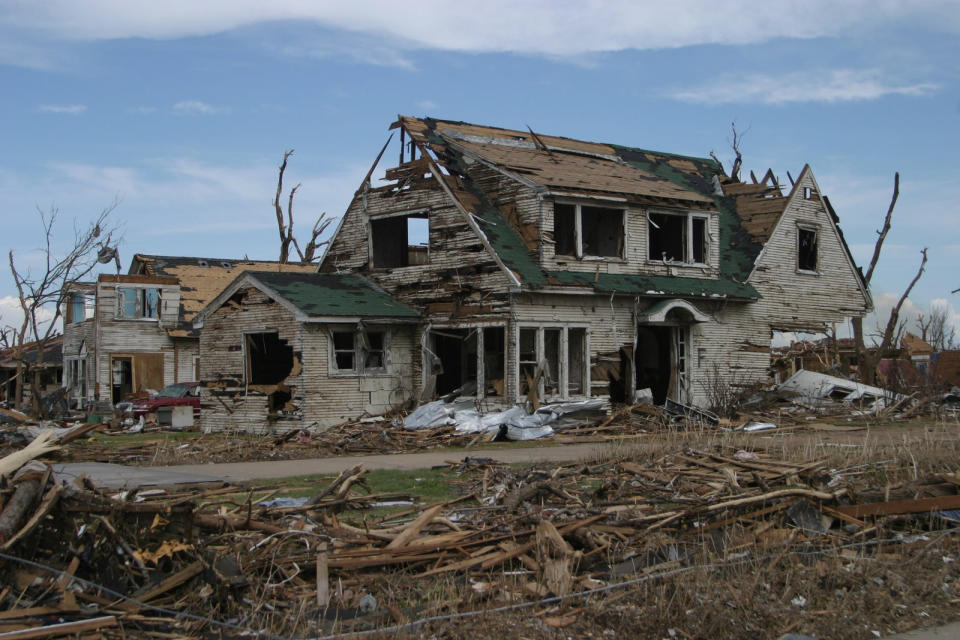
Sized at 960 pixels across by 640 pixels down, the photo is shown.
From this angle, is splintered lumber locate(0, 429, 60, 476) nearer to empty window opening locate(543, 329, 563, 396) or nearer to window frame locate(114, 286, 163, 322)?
empty window opening locate(543, 329, 563, 396)

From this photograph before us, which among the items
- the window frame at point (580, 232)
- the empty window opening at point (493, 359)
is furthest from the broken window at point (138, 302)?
the window frame at point (580, 232)

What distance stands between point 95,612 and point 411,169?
826 inches

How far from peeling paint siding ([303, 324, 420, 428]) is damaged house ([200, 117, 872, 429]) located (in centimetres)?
5

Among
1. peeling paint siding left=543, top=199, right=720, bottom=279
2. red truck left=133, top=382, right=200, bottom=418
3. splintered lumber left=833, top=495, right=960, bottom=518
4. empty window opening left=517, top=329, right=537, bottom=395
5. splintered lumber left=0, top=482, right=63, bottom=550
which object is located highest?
Result: peeling paint siding left=543, top=199, right=720, bottom=279

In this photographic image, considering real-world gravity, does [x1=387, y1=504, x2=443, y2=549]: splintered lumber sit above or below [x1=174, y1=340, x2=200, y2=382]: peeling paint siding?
below

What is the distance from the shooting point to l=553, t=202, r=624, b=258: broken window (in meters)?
26.0

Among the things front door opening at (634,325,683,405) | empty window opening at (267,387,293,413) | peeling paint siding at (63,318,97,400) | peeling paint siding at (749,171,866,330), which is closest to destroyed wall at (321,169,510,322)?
empty window opening at (267,387,293,413)

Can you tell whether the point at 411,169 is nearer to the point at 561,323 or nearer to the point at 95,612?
the point at 561,323

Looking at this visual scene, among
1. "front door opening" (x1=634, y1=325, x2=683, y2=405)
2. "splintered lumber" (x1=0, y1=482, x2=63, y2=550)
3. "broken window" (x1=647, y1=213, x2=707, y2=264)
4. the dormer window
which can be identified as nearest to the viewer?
"splintered lumber" (x1=0, y1=482, x2=63, y2=550)

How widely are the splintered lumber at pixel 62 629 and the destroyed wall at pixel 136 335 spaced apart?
34.9 metres

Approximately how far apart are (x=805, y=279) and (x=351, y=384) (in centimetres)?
1435

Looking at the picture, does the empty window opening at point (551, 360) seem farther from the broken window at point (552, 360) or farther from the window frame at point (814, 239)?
the window frame at point (814, 239)

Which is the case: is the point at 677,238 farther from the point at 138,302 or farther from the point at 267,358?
the point at 138,302

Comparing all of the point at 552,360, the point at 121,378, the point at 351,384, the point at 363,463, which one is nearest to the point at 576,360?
the point at 552,360
